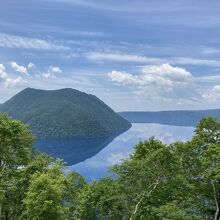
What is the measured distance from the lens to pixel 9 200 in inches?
1818

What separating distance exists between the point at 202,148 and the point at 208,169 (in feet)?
16.1

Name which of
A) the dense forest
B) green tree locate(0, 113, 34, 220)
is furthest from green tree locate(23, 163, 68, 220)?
green tree locate(0, 113, 34, 220)

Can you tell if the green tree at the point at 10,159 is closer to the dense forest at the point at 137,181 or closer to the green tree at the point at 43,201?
the dense forest at the point at 137,181

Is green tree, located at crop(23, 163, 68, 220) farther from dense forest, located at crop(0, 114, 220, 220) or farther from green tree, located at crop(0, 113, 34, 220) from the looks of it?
green tree, located at crop(0, 113, 34, 220)

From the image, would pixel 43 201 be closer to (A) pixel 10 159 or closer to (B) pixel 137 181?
(B) pixel 137 181

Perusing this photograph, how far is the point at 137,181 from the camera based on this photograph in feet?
143

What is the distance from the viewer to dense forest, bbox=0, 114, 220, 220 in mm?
39656

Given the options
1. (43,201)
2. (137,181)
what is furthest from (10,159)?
(137,181)

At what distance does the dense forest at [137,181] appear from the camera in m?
39.7

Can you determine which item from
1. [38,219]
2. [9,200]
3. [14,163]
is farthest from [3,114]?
[38,219]

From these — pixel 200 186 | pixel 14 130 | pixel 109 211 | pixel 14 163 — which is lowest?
pixel 109 211

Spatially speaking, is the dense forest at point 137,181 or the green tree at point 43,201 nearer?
the green tree at point 43,201

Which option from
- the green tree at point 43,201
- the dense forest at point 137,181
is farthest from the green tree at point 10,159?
the green tree at point 43,201

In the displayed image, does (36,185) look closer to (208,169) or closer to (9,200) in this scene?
(9,200)
